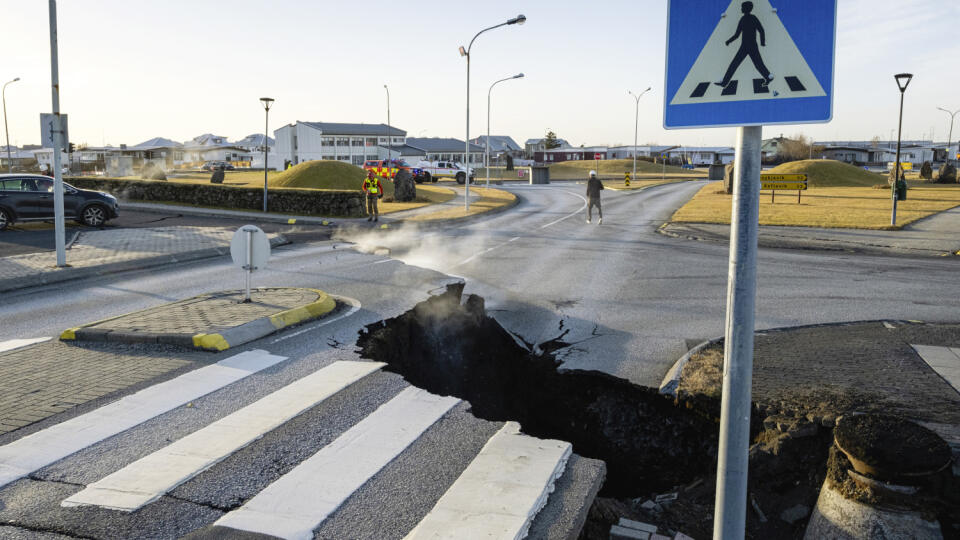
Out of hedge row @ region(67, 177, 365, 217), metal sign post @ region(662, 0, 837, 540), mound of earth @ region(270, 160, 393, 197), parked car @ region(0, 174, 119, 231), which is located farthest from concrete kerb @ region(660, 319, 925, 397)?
A: mound of earth @ region(270, 160, 393, 197)

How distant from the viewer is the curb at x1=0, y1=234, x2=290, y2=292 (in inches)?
456

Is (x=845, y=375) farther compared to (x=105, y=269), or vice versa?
(x=105, y=269)

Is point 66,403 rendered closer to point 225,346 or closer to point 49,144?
point 225,346

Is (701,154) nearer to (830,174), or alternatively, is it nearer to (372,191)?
(830,174)

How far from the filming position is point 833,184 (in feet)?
168

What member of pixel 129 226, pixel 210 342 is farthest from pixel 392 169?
pixel 210 342

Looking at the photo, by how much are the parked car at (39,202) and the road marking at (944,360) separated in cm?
2122

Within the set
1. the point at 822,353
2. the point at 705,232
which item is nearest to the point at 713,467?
the point at 822,353

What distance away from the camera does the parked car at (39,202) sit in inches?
771

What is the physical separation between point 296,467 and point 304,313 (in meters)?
4.41

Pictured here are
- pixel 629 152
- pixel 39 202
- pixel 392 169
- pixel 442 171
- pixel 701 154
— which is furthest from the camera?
pixel 629 152

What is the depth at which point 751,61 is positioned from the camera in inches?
96.9

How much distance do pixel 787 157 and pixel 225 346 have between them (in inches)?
4346

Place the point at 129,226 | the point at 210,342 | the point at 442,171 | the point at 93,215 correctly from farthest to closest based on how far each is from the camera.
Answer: the point at 442,171
the point at 129,226
the point at 93,215
the point at 210,342
